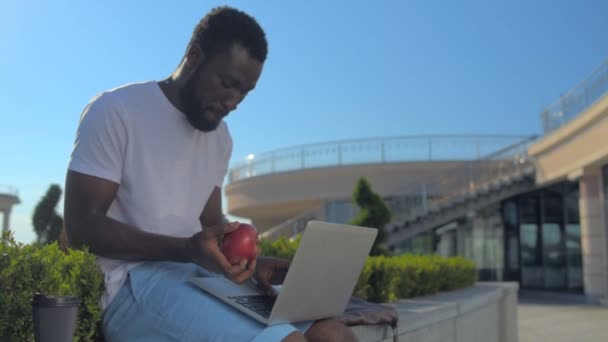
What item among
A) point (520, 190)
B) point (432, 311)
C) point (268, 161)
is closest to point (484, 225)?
point (520, 190)

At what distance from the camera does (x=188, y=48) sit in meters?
2.77

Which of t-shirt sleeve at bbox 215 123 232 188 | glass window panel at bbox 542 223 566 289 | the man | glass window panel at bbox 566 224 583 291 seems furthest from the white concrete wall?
glass window panel at bbox 542 223 566 289

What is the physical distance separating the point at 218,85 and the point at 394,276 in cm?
413

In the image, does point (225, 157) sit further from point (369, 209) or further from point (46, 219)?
point (46, 219)

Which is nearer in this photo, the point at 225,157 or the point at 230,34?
the point at 230,34

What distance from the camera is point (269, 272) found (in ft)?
8.52

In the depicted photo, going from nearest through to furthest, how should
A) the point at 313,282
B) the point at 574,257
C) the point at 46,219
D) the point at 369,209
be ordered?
the point at 313,282
the point at 369,209
the point at 574,257
the point at 46,219

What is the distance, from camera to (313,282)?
2.27 metres

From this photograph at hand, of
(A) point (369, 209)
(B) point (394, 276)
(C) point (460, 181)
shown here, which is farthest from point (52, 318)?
(C) point (460, 181)

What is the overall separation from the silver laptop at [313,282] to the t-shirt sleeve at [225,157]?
2.08 feet

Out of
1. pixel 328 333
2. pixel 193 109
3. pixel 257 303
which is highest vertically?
pixel 193 109

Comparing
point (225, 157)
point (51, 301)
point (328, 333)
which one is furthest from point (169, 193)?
point (328, 333)

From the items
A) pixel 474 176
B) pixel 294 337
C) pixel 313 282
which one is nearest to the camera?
pixel 294 337

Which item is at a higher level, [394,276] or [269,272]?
[269,272]
